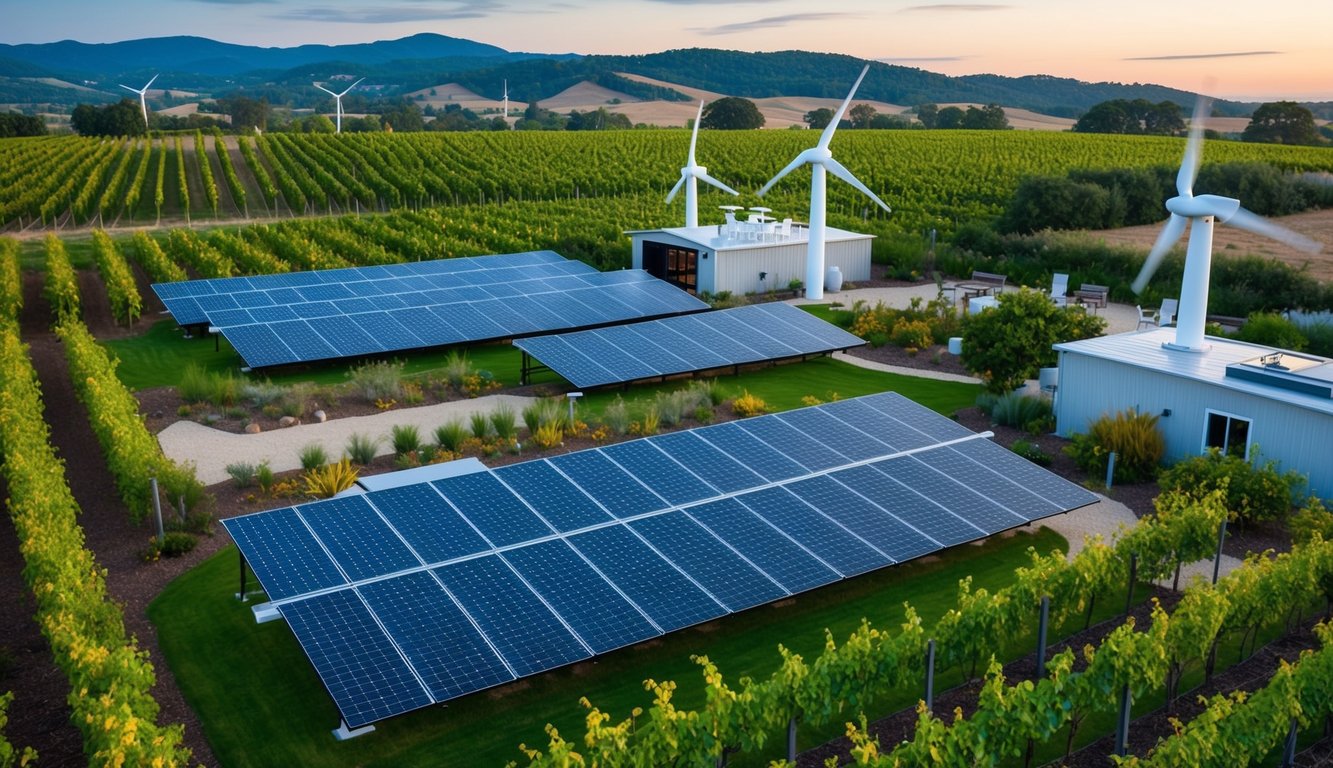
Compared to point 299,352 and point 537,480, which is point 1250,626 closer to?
point 537,480

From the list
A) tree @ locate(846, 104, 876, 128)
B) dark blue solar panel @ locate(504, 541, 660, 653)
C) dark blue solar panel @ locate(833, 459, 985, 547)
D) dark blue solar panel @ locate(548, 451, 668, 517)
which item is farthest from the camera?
tree @ locate(846, 104, 876, 128)

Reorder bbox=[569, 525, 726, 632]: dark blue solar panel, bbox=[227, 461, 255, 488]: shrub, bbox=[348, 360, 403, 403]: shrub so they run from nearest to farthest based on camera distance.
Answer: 1. bbox=[569, 525, 726, 632]: dark blue solar panel
2. bbox=[227, 461, 255, 488]: shrub
3. bbox=[348, 360, 403, 403]: shrub

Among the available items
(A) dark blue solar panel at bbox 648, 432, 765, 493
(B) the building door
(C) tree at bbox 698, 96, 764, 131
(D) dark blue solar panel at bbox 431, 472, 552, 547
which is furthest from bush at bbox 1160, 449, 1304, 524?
(C) tree at bbox 698, 96, 764, 131

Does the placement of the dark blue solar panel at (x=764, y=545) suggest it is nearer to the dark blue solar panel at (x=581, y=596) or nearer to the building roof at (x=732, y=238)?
the dark blue solar panel at (x=581, y=596)

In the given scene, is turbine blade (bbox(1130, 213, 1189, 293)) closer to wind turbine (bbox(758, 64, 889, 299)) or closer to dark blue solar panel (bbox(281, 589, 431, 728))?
wind turbine (bbox(758, 64, 889, 299))

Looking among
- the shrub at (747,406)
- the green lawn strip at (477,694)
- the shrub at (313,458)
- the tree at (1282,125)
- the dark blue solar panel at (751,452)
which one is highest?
the tree at (1282,125)

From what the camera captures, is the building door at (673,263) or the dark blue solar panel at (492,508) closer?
the dark blue solar panel at (492,508)

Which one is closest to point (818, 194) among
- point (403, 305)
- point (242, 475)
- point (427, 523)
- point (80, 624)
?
point (403, 305)

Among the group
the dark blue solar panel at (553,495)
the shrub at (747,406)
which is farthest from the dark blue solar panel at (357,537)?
the shrub at (747,406)
